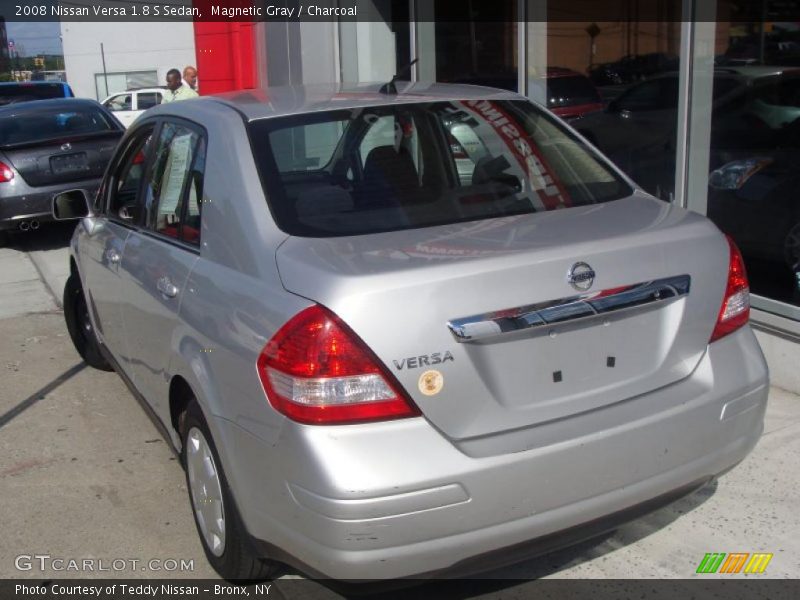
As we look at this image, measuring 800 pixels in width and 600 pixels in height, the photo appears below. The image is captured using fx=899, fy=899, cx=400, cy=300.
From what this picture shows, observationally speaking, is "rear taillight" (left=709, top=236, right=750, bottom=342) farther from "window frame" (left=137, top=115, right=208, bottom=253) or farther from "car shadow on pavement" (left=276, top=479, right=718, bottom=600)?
"window frame" (left=137, top=115, right=208, bottom=253)

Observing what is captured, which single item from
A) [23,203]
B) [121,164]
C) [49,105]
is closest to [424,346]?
[121,164]

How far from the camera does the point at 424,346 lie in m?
2.41

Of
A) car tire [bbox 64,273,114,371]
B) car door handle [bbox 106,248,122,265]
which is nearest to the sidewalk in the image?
car tire [bbox 64,273,114,371]

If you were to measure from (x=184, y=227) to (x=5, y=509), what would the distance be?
1.58 meters

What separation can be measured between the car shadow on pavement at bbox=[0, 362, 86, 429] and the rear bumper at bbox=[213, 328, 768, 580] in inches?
108

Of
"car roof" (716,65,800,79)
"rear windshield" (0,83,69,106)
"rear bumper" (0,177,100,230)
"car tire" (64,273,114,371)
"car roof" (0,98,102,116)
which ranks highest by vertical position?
"car roof" (716,65,800,79)

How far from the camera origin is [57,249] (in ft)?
32.2

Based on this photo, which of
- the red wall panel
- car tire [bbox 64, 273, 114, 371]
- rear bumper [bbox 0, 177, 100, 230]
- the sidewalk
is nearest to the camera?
car tire [bbox 64, 273, 114, 371]

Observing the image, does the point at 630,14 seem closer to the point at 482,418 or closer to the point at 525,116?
the point at 525,116

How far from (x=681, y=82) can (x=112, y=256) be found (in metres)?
3.56

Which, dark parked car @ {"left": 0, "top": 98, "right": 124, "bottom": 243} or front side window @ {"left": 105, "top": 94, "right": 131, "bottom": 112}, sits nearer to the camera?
dark parked car @ {"left": 0, "top": 98, "right": 124, "bottom": 243}

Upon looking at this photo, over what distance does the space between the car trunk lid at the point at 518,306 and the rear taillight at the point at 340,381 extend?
0.03 metres

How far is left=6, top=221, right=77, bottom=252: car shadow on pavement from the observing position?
1010 centimetres

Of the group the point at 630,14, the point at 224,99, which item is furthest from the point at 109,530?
the point at 630,14
